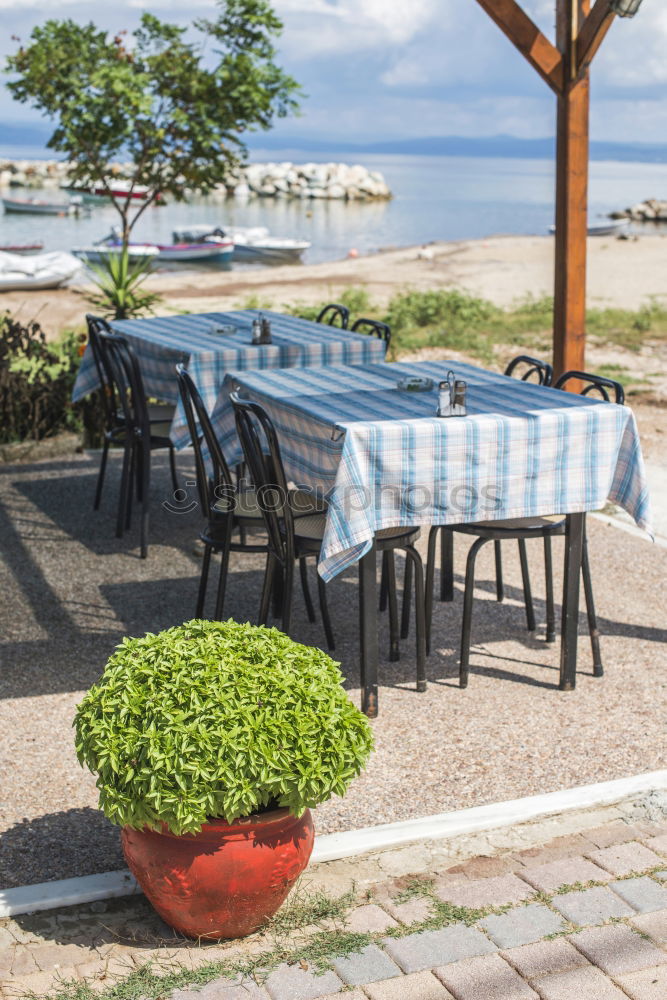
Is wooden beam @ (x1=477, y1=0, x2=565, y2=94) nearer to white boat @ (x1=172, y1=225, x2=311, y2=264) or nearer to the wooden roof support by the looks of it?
the wooden roof support

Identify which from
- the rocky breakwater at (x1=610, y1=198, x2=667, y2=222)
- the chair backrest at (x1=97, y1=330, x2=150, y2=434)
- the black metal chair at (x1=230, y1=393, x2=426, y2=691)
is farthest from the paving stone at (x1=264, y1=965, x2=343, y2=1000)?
the rocky breakwater at (x1=610, y1=198, x2=667, y2=222)

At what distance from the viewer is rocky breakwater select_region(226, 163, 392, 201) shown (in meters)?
70.4

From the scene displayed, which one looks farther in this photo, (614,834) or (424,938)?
(614,834)

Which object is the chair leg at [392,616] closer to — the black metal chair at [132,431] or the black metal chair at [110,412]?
the black metal chair at [132,431]

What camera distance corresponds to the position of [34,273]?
77.0ft

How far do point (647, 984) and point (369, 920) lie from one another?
26.4 inches

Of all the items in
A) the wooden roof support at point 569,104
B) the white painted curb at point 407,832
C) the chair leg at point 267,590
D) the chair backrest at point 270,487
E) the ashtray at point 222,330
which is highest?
the wooden roof support at point 569,104

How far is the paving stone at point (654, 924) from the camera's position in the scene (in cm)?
285

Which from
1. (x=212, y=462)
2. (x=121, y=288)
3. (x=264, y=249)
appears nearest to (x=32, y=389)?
(x=121, y=288)

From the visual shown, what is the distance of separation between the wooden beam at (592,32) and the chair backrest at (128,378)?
258 centimetres

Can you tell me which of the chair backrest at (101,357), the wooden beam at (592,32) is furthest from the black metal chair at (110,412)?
the wooden beam at (592,32)

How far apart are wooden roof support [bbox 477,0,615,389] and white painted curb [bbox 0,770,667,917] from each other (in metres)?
2.86

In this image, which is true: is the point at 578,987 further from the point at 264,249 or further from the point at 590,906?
the point at 264,249

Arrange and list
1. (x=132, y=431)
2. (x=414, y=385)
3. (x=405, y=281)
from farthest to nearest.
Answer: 1. (x=405, y=281)
2. (x=132, y=431)
3. (x=414, y=385)
